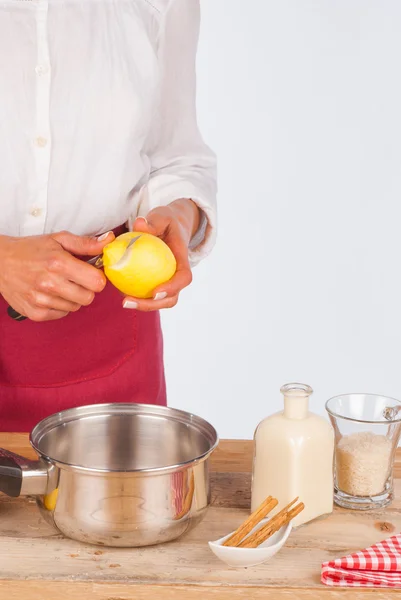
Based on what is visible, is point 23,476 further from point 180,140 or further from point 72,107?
point 180,140

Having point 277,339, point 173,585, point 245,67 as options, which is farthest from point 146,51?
point 277,339

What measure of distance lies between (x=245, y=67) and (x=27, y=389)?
1658 millimetres

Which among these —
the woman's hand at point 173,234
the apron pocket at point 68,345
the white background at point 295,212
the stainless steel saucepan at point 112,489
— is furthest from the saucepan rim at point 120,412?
the white background at point 295,212

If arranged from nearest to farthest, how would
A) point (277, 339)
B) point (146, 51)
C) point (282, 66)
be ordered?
point (146, 51), point (282, 66), point (277, 339)

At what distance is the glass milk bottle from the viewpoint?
104 cm

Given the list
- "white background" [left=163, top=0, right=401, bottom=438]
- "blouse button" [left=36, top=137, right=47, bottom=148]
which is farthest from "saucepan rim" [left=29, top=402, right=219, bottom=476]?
"white background" [left=163, top=0, right=401, bottom=438]

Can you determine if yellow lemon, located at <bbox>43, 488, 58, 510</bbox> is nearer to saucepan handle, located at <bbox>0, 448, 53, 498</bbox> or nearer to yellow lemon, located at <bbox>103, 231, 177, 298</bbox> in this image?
saucepan handle, located at <bbox>0, 448, 53, 498</bbox>

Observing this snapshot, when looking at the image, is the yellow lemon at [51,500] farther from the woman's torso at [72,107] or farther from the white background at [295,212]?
the white background at [295,212]

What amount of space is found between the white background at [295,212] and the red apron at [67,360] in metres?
1.49

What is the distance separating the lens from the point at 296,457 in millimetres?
1041

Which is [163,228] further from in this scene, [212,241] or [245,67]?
[245,67]

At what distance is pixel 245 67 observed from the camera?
110 inches

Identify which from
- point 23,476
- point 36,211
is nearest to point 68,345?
point 36,211

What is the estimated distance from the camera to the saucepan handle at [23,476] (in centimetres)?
99
